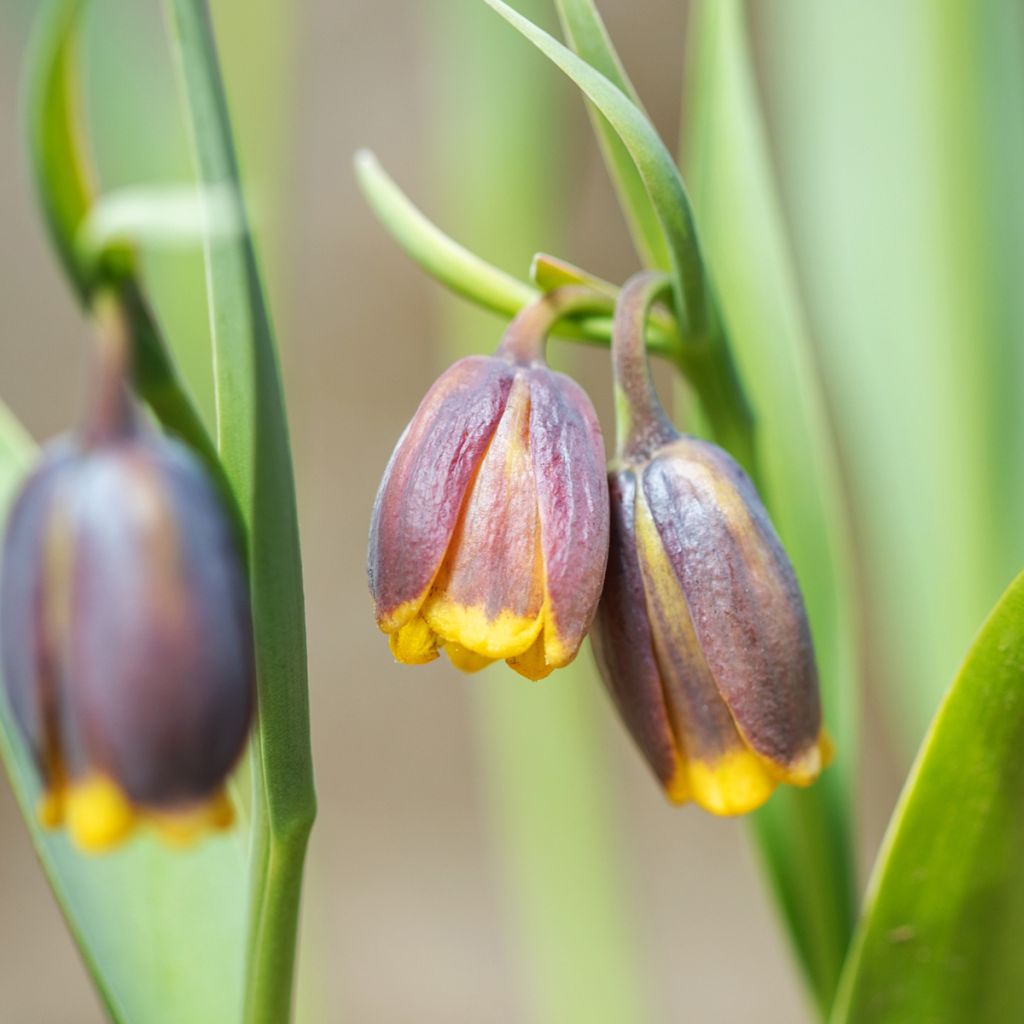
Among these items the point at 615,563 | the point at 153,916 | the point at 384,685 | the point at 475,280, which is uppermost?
the point at 475,280

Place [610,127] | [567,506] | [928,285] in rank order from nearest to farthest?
[567,506]
[610,127]
[928,285]

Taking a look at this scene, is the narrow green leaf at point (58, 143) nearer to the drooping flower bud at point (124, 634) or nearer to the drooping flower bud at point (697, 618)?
the drooping flower bud at point (124, 634)

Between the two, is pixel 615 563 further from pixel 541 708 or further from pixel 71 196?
pixel 541 708

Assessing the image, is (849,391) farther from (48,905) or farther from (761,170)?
(48,905)

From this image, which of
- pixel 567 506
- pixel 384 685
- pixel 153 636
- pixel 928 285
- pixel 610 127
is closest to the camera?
pixel 153 636

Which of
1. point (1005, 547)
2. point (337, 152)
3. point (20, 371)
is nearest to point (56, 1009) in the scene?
point (20, 371)

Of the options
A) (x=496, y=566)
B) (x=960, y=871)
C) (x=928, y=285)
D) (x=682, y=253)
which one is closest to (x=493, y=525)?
(x=496, y=566)
